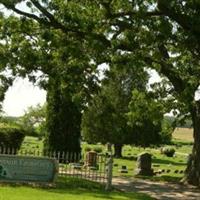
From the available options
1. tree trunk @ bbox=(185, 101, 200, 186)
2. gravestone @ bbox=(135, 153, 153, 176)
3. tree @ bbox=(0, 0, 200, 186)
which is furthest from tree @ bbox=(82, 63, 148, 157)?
tree @ bbox=(0, 0, 200, 186)

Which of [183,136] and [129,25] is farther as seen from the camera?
[183,136]

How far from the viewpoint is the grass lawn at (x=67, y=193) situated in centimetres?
1684

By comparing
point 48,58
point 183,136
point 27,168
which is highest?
point 183,136

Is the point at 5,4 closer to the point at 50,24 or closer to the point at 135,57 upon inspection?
the point at 50,24

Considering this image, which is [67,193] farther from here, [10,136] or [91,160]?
[91,160]

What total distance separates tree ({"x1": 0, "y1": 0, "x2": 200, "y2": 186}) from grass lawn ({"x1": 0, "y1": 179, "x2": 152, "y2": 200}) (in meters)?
5.17

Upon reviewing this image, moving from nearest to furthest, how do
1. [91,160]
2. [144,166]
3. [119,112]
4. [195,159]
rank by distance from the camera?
[195,159] < [144,166] < [91,160] < [119,112]

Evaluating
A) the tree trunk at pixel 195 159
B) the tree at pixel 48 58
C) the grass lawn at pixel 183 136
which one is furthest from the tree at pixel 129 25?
the grass lawn at pixel 183 136

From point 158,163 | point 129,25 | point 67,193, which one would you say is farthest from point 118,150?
point 67,193

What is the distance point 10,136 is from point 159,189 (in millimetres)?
10585

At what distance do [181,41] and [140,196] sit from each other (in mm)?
5990

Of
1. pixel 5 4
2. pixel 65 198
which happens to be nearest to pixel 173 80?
pixel 5 4

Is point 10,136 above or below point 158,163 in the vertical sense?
above

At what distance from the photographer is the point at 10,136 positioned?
1222 inches
